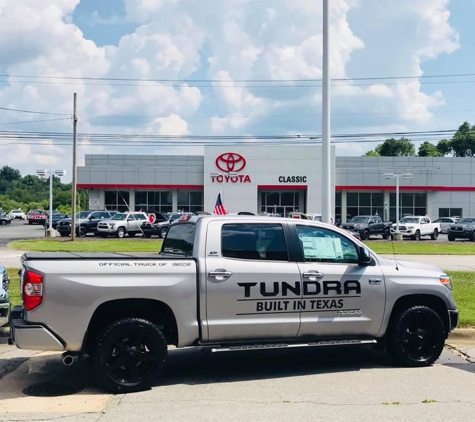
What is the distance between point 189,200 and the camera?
203ft

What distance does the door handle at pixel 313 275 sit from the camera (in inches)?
279

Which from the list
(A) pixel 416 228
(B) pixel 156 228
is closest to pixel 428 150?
(A) pixel 416 228

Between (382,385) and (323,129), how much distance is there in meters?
10.3

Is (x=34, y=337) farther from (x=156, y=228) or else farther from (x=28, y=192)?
(x=28, y=192)

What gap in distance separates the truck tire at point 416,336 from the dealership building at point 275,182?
49587mm

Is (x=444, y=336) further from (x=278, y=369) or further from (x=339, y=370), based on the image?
(x=278, y=369)

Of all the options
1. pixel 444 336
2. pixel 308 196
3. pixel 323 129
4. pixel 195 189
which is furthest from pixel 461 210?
pixel 444 336

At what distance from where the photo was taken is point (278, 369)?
7.48m

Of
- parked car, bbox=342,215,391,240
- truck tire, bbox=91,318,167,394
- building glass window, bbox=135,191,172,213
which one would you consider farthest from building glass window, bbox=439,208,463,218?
truck tire, bbox=91,318,167,394

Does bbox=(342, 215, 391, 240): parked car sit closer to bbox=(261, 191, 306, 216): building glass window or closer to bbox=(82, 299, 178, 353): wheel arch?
bbox=(261, 191, 306, 216): building glass window

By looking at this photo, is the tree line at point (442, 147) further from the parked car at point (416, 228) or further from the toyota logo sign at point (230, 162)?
the parked car at point (416, 228)

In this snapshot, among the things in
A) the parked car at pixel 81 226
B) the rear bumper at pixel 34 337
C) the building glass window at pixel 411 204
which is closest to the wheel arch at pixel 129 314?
the rear bumper at pixel 34 337

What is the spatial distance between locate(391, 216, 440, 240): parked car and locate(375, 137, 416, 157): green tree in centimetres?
7301

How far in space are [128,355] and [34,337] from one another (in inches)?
38.0
